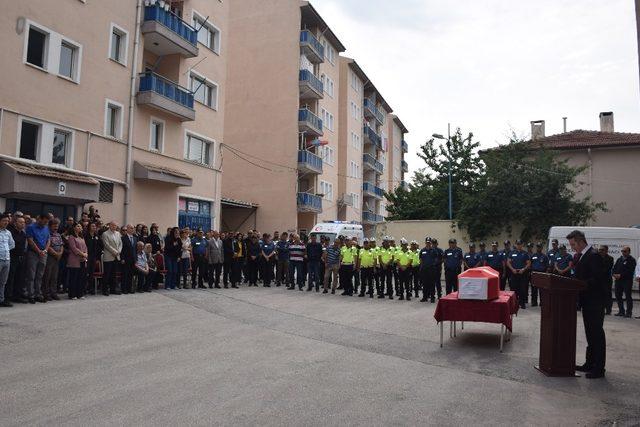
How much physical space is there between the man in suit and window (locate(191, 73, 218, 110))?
11.6 m

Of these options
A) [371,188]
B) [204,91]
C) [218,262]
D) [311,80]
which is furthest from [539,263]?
[371,188]

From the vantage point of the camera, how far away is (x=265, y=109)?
4291 cm

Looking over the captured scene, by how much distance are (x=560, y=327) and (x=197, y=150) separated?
24.1m

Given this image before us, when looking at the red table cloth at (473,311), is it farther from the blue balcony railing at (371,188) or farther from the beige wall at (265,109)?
the blue balcony railing at (371,188)

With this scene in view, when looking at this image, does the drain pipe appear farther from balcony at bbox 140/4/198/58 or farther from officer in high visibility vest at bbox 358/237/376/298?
officer in high visibility vest at bbox 358/237/376/298

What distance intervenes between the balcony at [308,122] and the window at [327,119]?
11.3 ft

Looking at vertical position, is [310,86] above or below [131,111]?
above

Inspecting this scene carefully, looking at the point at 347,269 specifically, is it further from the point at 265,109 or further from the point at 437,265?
the point at 265,109

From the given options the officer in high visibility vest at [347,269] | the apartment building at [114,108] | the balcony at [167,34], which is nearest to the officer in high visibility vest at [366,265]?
the officer in high visibility vest at [347,269]

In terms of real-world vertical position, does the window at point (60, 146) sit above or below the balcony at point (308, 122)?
below

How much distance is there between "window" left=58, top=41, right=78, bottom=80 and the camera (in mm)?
20516

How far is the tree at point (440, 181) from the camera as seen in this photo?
144ft

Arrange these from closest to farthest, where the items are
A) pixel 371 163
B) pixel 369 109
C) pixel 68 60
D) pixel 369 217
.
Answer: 1. pixel 68 60
2. pixel 369 217
3. pixel 369 109
4. pixel 371 163

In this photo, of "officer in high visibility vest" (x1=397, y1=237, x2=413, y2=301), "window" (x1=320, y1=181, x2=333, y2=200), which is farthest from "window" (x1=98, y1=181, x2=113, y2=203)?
"window" (x1=320, y1=181, x2=333, y2=200)
